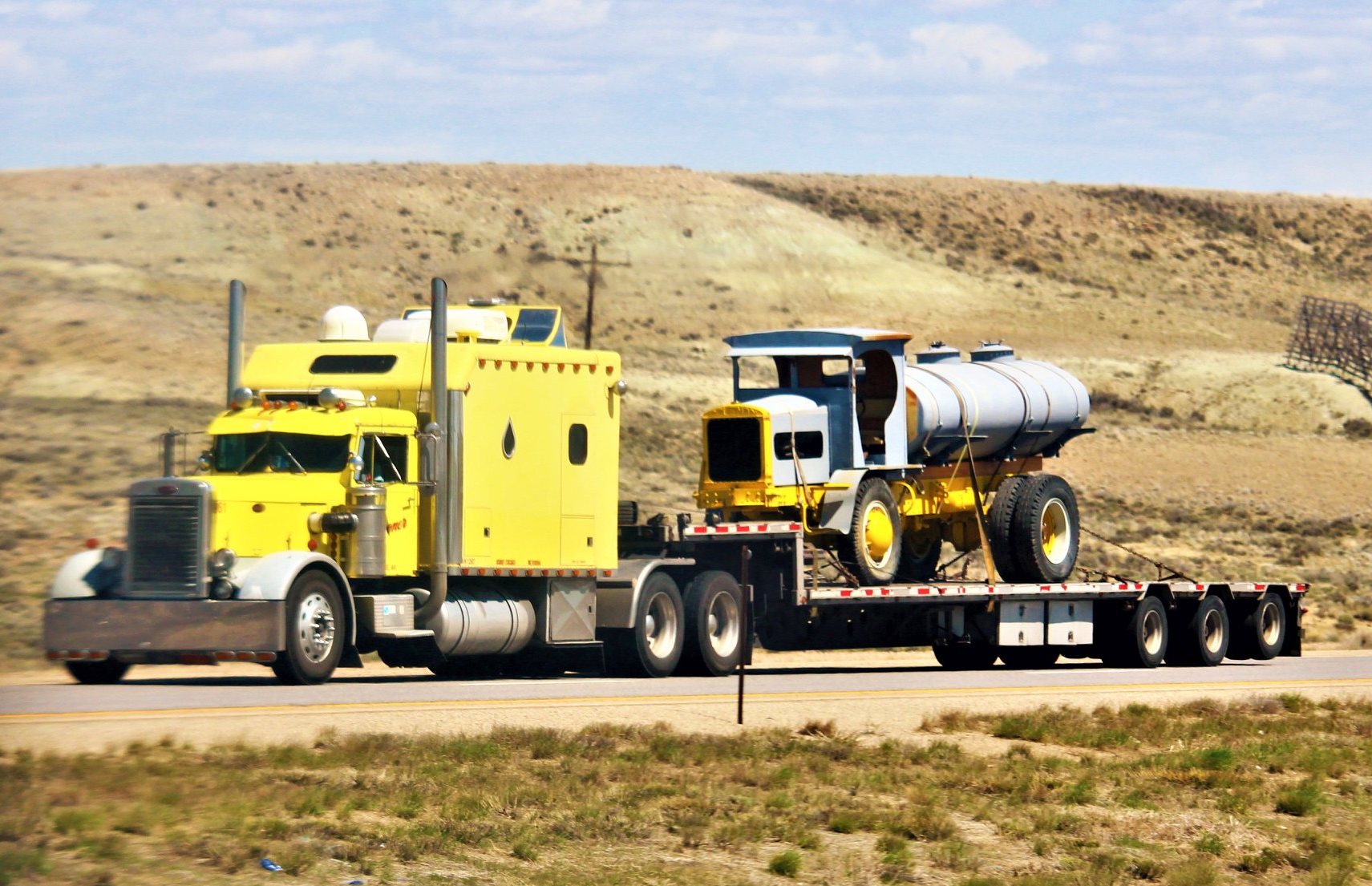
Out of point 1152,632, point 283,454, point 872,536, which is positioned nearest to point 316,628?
point 283,454

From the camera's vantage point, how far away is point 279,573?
821 inches

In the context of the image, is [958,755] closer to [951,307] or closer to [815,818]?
[815,818]

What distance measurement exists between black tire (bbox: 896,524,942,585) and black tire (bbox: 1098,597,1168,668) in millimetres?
2956

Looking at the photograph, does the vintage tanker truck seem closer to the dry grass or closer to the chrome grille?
the chrome grille

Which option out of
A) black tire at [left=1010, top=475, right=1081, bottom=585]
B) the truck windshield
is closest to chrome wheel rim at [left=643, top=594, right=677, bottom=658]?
the truck windshield

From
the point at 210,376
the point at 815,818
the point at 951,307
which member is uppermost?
the point at 951,307

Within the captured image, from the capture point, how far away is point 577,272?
95812 millimetres

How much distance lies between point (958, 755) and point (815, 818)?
11.3 ft

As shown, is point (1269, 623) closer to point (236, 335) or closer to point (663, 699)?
point (663, 699)

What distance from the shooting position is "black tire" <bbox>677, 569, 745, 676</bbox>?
84.2ft

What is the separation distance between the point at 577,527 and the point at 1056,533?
9405 mm

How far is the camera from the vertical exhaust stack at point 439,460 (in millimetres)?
23078

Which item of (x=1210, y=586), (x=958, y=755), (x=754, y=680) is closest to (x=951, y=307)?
(x=1210, y=586)

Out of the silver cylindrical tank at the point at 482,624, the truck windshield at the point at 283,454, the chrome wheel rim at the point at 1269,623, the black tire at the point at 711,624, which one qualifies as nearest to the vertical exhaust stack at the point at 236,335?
the truck windshield at the point at 283,454
